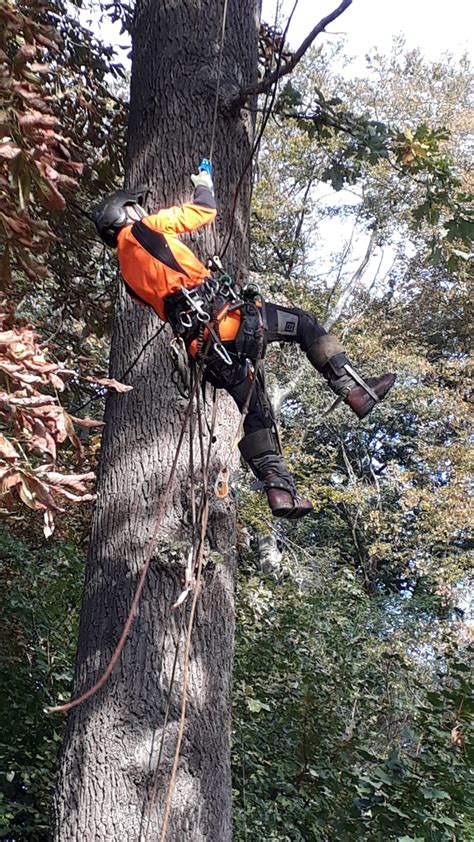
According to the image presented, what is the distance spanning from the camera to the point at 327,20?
3279 millimetres

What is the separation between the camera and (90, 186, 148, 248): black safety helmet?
129 inches

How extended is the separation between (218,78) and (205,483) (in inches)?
64.6

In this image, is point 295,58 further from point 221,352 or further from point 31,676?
point 31,676

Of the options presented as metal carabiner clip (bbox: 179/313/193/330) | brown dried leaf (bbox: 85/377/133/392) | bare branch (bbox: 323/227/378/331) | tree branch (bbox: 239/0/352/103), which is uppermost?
bare branch (bbox: 323/227/378/331)

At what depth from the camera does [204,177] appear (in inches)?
125

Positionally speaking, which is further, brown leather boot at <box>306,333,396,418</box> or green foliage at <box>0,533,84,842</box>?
green foliage at <box>0,533,84,842</box>

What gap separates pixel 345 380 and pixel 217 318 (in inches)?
26.0

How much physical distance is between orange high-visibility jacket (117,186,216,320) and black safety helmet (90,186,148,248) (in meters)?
0.04

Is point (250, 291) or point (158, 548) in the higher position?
point (250, 291)

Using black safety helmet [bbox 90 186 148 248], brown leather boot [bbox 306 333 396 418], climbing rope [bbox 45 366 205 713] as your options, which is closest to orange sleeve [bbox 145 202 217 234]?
black safety helmet [bbox 90 186 148 248]

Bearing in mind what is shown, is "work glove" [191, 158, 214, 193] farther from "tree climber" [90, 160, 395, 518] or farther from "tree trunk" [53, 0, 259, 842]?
"tree trunk" [53, 0, 259, 842]

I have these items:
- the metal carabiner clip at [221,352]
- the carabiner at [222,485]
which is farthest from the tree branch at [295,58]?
the carabiner at [222,485]

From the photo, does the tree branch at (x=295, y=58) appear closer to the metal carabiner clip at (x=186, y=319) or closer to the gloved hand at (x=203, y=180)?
the gloved hand at (x=203, y=180)

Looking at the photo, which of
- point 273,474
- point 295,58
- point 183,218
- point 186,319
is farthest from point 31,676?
point 295,58
